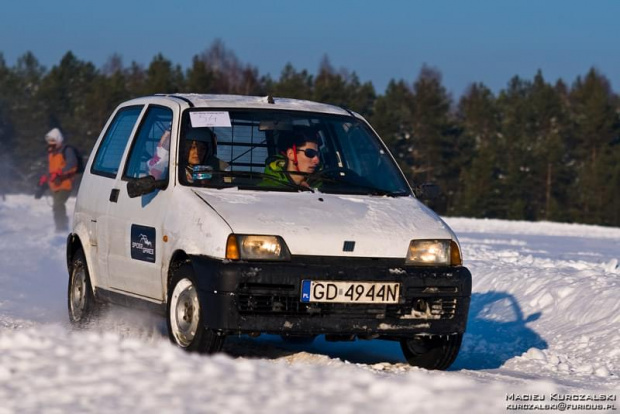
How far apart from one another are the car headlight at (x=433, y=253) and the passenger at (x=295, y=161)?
2.90ft

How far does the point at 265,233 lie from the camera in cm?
657

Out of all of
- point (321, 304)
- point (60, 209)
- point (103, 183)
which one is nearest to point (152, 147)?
point (103, 183)

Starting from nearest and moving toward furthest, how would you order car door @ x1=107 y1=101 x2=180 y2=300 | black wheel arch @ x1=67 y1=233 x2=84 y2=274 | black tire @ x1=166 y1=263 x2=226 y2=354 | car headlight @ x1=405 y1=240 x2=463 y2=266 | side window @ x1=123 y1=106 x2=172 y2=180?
1. black tire @ x1=166 y1=263 x2=226 y2=354
2. car headlight @ x1=405 y1=240 x2=463 y2=266
3. car door @ x1=107 y1=101 x2=180 y2=300
4. side window @ x1=123 y1=106 x2=172 y2=180
5. black wheel arch @ x1=67 y1=233 x2=84 y2=274

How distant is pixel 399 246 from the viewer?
680 centimetres

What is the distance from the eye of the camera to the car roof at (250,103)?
7.82m

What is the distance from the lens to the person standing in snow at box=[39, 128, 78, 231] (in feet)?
60.1

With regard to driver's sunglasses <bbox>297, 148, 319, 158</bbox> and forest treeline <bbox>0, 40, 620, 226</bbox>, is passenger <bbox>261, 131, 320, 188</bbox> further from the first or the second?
forest treeline <bbox>0, 40, 620, 226</bbox>

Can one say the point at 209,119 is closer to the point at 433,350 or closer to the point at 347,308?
the point at 347,308

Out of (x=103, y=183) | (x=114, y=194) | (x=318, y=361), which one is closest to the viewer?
(x=318, y=361)

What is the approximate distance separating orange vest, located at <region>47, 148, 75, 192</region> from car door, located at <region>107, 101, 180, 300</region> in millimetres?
10494

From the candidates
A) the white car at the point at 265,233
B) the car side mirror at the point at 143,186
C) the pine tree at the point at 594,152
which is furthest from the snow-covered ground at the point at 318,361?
the pine tree at the point at 594,152

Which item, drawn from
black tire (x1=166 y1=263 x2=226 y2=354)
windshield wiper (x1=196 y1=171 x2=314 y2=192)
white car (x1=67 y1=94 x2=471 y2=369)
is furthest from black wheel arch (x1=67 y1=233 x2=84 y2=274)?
black tire (x1=166 y1=263 x2=226 y2=354)

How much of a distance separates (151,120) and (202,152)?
0.78 m

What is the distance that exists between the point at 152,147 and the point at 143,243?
2.58ft
